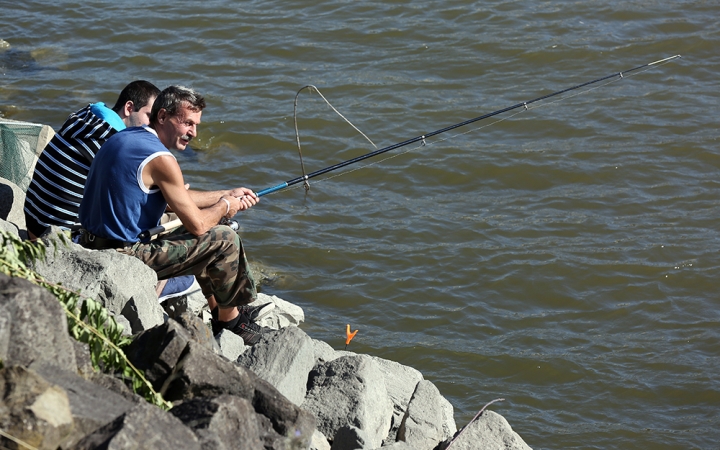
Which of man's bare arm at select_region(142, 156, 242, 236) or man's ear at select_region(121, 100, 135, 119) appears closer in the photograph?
man's bare arm at select_region(142, 156, 242, 236)

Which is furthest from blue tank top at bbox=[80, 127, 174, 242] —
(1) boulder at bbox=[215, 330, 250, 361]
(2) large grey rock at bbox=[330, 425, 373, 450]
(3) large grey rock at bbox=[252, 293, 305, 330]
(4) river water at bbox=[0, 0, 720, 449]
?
(4) river water at bbox=[0, 0, 720, 449]

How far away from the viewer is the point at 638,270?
675 centimetres

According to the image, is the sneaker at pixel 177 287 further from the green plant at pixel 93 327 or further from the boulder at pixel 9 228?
the green plant at pixel 93 327

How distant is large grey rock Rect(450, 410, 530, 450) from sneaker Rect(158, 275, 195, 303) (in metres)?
1.80

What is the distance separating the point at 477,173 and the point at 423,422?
444 centimetres

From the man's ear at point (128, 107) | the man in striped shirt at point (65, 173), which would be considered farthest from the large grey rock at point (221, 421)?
the man's ear at point (128, 107)

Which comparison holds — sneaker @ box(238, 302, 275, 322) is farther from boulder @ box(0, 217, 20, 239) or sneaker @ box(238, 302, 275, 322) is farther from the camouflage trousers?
boulder @ box(0, 217, 20, 239)

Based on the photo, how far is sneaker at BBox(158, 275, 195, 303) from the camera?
479 cm

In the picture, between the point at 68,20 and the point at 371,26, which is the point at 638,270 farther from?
the point at 68,20

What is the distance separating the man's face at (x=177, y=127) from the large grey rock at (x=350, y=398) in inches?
54.0

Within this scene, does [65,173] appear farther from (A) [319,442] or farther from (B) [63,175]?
(A) [319,442]

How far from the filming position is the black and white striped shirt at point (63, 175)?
4797mm

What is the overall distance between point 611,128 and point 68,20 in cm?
716

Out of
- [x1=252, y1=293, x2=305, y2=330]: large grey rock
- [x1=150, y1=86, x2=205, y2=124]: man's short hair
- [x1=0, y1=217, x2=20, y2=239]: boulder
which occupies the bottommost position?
[x1=252, y1=293, x2=305, y2=330]: large grey rock
